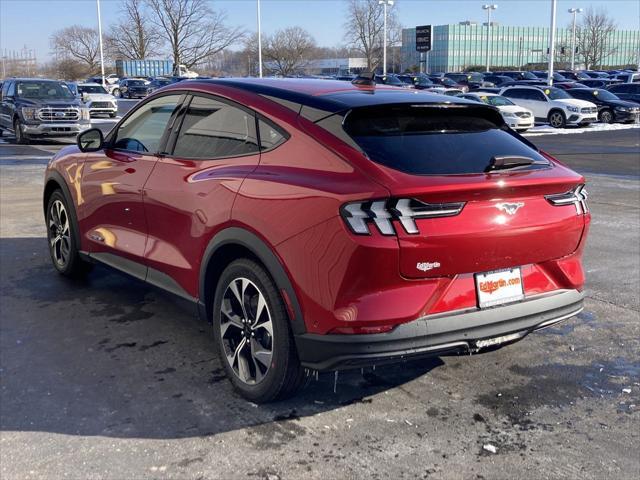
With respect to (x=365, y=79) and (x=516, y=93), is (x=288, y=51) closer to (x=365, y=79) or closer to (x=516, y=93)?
(x=516, y=93)

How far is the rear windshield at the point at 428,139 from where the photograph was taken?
343 centimetres

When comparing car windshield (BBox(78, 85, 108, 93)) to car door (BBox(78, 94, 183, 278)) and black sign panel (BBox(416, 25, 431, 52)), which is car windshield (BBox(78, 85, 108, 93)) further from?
black sign panel (BBox(416, 25, 431, 52))

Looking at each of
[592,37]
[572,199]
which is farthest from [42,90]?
[592,37]

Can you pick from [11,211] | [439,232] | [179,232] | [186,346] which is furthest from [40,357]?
[11,211]

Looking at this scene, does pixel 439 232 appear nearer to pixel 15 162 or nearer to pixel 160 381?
pixel 160 381

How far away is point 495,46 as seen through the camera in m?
124

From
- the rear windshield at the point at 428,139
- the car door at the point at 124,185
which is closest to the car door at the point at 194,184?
the car door at the point at 124,185

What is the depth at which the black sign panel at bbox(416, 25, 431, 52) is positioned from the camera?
199 feet

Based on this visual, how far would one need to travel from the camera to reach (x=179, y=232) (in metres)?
4.32

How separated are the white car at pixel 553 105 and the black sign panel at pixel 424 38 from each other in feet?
103

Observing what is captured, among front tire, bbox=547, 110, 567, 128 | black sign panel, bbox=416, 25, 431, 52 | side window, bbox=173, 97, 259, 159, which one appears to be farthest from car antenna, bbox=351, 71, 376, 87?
black sign panel, bbox=416, 25, 431, 52

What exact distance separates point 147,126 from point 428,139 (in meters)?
2.29

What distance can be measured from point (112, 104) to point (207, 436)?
30.7 metres

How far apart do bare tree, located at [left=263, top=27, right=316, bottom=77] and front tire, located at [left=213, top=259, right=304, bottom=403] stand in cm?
6218
